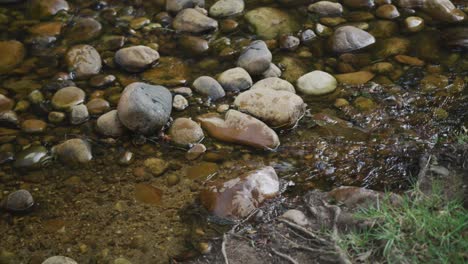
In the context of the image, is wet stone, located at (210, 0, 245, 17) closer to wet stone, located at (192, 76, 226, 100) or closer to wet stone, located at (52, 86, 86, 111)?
wet stone, located at (192, 76, 226, 100)

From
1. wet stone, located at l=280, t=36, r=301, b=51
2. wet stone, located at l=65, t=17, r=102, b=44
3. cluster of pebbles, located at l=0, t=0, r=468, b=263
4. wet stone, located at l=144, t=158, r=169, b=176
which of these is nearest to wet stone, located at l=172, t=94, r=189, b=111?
cluster of pebbles, located at l=0, t=0, r=468, b=263

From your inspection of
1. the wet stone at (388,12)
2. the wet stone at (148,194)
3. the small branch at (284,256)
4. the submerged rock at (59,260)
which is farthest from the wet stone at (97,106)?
the wet stone at (388,12)

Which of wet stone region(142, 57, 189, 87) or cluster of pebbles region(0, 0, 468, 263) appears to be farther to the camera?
wet stone region(142, 57, 189, 87)

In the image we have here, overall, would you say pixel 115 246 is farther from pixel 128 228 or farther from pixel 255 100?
pixel 255 100

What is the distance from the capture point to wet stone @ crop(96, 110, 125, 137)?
361cm

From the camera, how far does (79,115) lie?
12.3ft

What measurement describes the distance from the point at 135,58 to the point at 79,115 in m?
0.70

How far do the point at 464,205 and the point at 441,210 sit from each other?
0.61ft

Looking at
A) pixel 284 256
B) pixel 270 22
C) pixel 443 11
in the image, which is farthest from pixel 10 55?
pixel 443 11

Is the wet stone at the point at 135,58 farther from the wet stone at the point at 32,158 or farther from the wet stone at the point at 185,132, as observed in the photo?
the wet stone at the point at 32,158

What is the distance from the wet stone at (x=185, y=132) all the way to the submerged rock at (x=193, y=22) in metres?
1.25

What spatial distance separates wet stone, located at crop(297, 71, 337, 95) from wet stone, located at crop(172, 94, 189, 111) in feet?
2.78

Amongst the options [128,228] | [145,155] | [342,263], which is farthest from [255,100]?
[342,263]

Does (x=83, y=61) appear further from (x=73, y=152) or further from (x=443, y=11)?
(x=443, y=11)
